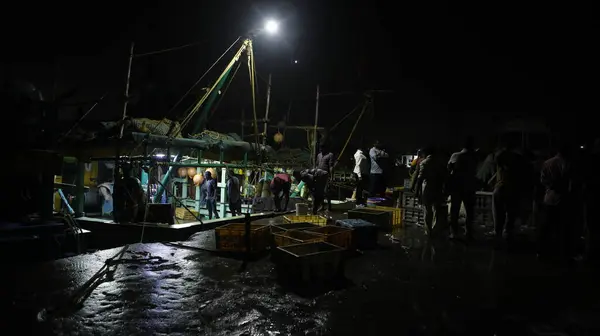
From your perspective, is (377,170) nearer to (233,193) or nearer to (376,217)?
(376,217)

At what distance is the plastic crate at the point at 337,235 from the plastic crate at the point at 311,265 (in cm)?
122

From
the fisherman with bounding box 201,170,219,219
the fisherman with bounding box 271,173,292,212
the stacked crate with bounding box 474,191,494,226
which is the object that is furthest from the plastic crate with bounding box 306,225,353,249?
the fisherman with bounding box 201,170,219,219

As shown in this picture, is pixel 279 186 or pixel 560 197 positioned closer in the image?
pixel 560 197

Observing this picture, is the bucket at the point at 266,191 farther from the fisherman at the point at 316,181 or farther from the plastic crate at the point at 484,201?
the plastic crate at the point at 484,201

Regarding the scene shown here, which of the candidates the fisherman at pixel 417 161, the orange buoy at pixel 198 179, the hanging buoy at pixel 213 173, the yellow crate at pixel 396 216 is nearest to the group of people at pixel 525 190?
the fisherman at pixel 417 161

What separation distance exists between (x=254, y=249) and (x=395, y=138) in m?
16.3

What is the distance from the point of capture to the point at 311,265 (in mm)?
5441

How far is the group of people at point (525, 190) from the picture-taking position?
7.00 m

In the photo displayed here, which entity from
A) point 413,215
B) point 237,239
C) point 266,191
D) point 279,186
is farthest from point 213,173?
Answer: point 237,239

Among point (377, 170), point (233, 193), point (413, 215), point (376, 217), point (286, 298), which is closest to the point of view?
point (286, 298)

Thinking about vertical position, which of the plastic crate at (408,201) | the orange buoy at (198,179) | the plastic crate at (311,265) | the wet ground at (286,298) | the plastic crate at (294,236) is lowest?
the wet ground at (286,298)

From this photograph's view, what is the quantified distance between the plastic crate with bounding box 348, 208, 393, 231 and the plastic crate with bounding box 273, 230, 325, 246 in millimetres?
2981

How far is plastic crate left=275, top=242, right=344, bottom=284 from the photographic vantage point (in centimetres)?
540

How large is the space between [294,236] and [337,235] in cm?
88
